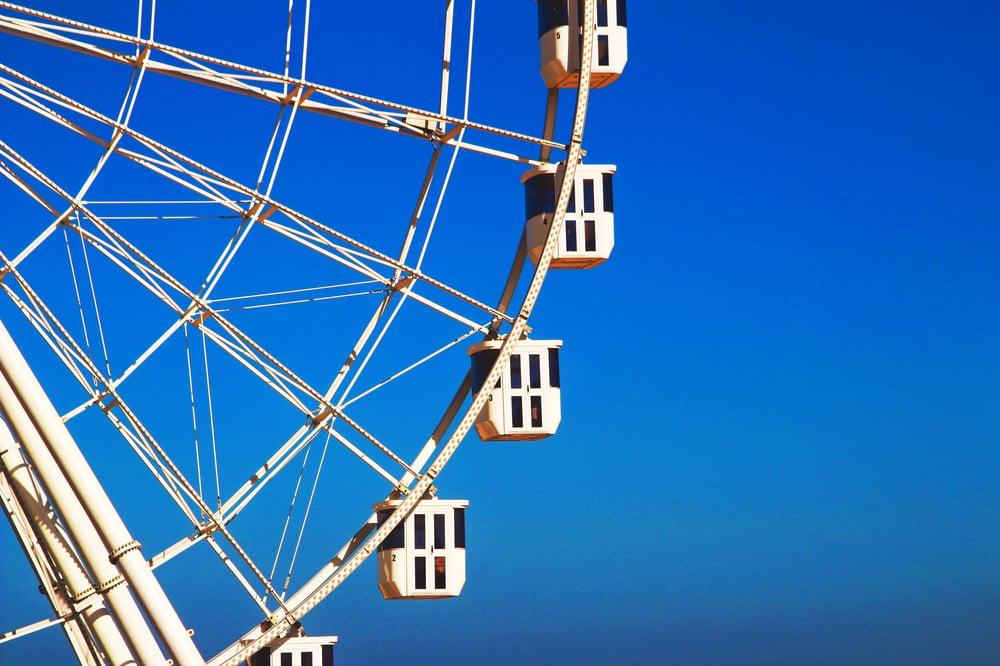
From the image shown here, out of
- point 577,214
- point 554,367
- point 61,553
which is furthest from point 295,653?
point 577,214

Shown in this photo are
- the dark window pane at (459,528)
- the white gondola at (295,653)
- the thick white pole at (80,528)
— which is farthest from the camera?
the dark window pane at (459,528)

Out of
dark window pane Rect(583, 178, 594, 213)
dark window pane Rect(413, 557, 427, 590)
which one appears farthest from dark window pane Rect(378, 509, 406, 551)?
dark window pane Rect(583, 178, 594, 213)

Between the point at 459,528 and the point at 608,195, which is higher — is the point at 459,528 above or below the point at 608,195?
below

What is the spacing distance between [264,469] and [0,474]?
11.3 ft

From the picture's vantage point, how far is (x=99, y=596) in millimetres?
17062

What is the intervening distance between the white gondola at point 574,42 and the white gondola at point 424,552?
579 cm

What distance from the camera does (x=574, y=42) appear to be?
21000mm

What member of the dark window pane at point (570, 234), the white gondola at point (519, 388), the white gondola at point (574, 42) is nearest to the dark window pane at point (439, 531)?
the white gondola at point (519, 388)

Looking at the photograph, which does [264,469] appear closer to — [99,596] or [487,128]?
[99,596]

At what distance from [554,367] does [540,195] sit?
2266 mm

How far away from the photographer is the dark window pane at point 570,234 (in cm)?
2066

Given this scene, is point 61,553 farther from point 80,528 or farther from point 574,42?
point 574,42

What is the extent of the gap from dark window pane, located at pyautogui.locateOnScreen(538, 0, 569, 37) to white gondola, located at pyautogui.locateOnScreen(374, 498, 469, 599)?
647 cm

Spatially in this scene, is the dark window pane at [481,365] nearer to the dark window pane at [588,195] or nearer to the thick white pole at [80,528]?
the dark window pane at [588,195]
